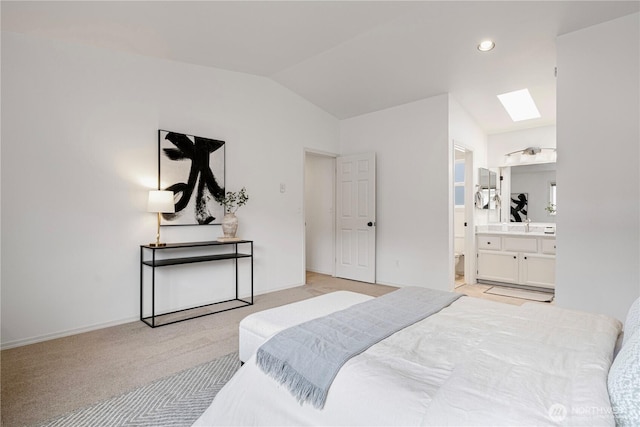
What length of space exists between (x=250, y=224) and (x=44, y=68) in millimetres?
2473

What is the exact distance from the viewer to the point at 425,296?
2262 mm

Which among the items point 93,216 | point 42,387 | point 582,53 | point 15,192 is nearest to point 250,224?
point 93,216

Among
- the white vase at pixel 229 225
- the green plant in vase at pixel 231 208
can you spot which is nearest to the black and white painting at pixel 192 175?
the green plant in vase at pixel 231 208

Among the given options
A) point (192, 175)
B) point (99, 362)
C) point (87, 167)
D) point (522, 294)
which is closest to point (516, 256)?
point (522, 294)

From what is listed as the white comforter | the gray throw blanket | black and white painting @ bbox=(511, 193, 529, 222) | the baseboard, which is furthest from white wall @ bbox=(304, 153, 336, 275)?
the white comforter

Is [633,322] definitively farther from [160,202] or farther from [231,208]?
[231,208]

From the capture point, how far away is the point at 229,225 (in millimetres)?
3875

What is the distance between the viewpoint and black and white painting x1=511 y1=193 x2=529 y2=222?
17.3ft

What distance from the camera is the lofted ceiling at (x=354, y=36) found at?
2.76m

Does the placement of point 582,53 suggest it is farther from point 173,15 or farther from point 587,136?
point 173,15

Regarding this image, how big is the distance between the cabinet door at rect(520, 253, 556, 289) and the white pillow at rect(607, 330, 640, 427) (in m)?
4.04

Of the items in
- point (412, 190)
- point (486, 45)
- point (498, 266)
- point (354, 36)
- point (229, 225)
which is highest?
point (354, 36)

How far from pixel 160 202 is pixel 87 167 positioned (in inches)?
26.7

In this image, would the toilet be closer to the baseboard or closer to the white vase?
the white vase
